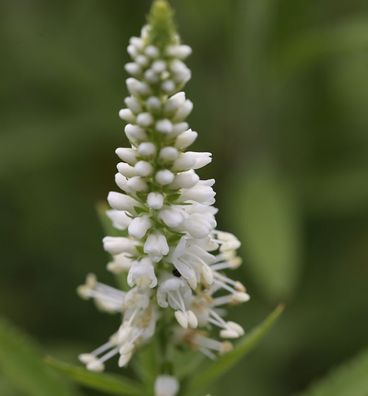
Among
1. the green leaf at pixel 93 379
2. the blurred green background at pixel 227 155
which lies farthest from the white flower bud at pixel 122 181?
the blurred green background at pixel 227 155

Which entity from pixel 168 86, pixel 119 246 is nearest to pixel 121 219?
pixel 119 246

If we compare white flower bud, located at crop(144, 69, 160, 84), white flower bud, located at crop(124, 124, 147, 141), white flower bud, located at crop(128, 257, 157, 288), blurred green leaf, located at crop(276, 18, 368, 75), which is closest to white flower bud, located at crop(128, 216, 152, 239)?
white flower bud, located at crop(128, 257, 157, 288)

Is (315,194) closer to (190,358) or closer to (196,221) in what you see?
(190,358)

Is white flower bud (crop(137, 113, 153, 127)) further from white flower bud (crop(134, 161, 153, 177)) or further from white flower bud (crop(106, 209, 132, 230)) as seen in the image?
white flower bud (crop(106, 209, 132, 230))

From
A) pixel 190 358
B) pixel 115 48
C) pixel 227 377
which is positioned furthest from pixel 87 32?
pixel 190 358

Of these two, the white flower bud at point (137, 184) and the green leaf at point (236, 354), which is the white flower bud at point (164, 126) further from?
the green leaf at point (236, 354)

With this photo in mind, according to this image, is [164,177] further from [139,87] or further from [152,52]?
[152,52]
